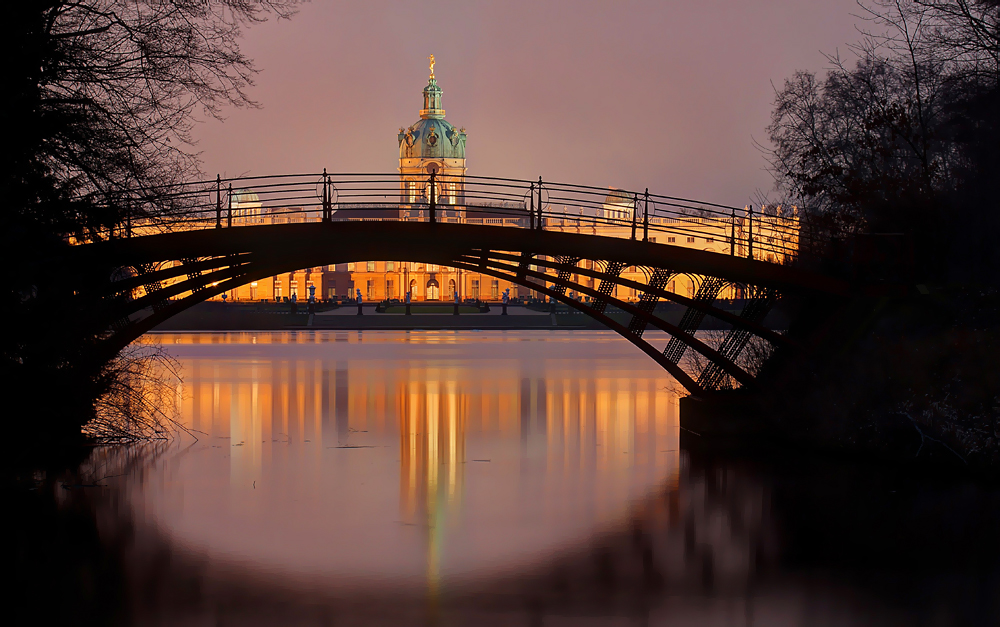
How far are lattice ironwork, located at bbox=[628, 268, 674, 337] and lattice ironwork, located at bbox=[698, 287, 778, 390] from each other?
1.95 metres

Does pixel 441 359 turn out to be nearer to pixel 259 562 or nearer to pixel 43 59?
pixel 43 59

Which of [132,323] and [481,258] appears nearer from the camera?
[132,323]

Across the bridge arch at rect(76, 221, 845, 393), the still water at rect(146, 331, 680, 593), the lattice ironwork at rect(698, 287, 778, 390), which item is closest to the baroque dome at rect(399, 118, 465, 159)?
the still water at rect(146, 331, 680, 593)

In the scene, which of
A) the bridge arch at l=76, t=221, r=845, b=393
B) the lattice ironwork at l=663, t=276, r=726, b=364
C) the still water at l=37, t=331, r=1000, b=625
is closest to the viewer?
the still water at l=37, t=331, r=1000, b=625

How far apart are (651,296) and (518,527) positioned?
11.4m

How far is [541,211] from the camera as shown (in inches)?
862

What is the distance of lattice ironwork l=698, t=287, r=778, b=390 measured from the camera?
83.4 ft

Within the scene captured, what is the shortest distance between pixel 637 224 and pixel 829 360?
5.33 metres

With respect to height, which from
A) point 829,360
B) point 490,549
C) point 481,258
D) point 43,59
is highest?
point 43,59

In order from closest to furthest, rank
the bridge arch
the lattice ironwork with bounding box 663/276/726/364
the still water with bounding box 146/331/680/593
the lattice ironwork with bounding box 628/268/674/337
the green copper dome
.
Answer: the still water with bounding box 146/331/680/593, the bridge arch, the lattice ironwork with bounding box 628/268/674/337, the lattice ironwork with bounding box 663/276/726/364, the green copper dome

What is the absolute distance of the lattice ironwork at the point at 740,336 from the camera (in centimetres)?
2541

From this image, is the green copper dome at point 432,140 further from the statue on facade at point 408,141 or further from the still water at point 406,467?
the still water at point 406,467

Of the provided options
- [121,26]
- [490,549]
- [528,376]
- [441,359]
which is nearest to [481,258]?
[121,26]

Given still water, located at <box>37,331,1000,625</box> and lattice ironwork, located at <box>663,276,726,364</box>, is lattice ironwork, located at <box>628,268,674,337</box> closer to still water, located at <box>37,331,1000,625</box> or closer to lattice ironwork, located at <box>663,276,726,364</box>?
lattice ironwork, located at <box>663,276,726,364</box>
